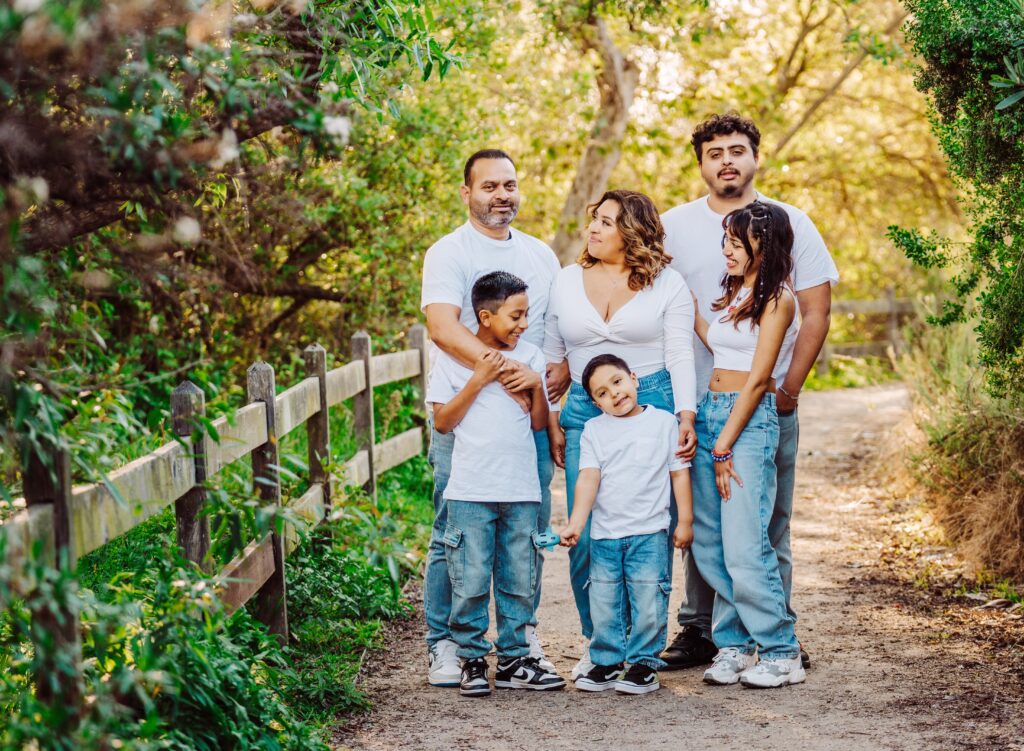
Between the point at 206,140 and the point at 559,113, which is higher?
the point at 559,113

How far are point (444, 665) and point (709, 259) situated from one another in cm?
217

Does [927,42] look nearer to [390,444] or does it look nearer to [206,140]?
[206,140]

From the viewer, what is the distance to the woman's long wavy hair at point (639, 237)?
4867 millimetres

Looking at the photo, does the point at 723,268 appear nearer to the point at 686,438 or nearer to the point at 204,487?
the point at 686,438

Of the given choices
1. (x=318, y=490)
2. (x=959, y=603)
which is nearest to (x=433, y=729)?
(x=318, y=490)

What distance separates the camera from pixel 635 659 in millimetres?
4840

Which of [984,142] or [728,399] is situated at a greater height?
[984,142]

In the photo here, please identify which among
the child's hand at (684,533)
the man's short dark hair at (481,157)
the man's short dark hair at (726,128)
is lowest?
the child's hand at (684,533)

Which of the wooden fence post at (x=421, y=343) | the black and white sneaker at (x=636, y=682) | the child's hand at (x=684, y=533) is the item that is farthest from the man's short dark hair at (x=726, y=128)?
the wooden fence post at (x=421, y=343)

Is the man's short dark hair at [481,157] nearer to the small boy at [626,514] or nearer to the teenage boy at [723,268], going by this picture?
the teenage boy at [723,268]

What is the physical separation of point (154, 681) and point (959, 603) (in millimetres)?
4635

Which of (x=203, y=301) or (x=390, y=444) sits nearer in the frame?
(x=390, y=444)

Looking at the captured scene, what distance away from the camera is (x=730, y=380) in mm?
4938

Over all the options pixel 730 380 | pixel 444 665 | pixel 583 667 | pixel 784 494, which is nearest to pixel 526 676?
pixel 583 667
